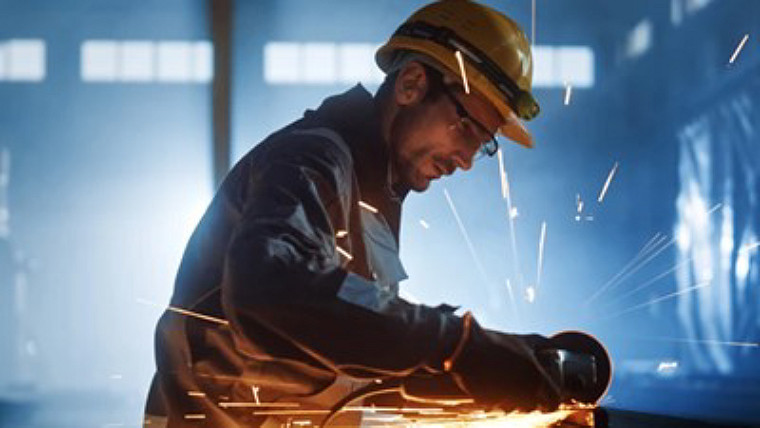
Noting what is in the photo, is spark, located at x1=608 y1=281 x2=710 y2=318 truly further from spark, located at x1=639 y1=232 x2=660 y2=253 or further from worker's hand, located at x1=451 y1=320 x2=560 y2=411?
worker's hand, located at x1=451 y1=320 x2=560 y2=411

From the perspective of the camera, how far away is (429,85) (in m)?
2.08

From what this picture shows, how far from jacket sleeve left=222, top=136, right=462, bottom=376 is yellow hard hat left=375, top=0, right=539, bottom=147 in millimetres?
665

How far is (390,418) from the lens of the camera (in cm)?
212

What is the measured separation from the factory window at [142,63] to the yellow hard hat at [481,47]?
2.50 meters

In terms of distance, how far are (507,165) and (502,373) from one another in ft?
9.18

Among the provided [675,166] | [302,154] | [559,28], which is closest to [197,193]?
[559,28]

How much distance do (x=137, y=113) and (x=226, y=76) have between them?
45cm

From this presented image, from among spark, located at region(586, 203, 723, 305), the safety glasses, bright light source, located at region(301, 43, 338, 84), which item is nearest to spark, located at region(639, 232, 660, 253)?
spark, located at region(586, 203, 723, 305)

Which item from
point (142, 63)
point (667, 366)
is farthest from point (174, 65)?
point (667, 366)

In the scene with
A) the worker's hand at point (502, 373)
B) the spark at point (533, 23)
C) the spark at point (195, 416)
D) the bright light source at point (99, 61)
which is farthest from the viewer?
the bright light source at point (99, 61)

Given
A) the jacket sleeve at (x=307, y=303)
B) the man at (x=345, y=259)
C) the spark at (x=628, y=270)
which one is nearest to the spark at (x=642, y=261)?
the spark at (x=628, y=270)

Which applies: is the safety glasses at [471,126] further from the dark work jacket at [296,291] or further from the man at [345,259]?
the dark work jacket at [296,291]

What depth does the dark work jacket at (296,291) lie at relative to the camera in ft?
4.70

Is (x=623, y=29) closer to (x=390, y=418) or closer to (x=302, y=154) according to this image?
(x=390, y=418)
